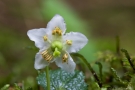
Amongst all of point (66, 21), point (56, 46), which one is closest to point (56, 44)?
point (56, 46)

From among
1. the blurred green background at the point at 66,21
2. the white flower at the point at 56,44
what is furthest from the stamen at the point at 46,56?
the blurred green background at the point at 66,21

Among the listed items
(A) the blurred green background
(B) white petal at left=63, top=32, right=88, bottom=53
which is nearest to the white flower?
(B) white petal at left=63, top=32, right=88, bottom=53

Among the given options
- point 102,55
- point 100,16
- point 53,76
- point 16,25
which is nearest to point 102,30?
point 100,16

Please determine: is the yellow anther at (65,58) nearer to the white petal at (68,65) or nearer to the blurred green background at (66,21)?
the white petal at (68,65)

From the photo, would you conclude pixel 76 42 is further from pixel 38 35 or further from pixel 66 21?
pixel 66 21

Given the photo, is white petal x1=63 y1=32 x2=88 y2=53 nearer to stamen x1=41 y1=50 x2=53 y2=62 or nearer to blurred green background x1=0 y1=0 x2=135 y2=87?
stamen x1=41 y1=50 x2=53 y2=62

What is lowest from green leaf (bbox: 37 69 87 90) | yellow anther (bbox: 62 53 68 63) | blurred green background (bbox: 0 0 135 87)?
green leaf (bbox: 37 69 87 90)
